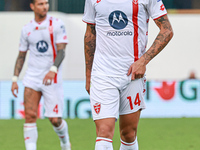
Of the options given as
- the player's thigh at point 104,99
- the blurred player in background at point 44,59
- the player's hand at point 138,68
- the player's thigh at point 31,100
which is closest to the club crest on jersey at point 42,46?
the blurred player in background at point 44,59

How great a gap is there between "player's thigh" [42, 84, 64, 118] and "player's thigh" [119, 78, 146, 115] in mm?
2263

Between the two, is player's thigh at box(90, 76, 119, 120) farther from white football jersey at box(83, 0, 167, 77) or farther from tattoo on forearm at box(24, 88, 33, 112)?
tattoo on forearm at box(24, 88, 33, 112)

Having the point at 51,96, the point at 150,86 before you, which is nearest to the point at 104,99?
the point at 51,96

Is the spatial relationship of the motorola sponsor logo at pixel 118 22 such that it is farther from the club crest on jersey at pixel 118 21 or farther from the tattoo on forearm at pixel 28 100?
the tattoo on forearm at pixel 28 100

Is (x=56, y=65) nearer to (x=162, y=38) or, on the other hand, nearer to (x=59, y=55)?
(x=59, y=55)

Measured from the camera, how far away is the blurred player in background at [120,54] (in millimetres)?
4398

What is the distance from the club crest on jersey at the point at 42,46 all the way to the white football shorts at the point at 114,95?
86.6 inches

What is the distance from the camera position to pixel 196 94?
1241 cm

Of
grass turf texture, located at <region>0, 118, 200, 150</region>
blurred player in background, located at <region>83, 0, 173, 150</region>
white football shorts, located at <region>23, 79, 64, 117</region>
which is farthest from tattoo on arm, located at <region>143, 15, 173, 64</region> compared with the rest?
grass turf texture, located at <region>0, 118, 200, 150</region>

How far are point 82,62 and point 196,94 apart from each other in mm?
6704

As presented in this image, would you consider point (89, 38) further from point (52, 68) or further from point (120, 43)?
point (52, 68)

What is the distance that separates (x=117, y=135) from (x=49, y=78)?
304 centimetres

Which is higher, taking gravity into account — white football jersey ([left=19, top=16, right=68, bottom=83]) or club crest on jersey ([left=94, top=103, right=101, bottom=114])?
white football jersey ([left=19, top=16, right=68, bottom=83])

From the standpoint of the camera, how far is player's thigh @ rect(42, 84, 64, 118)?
675 centimetres
